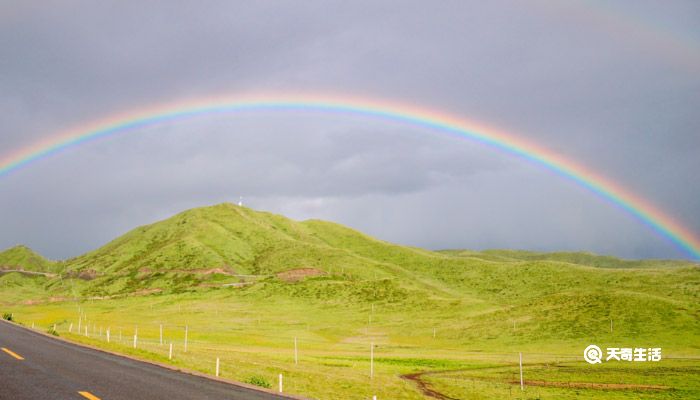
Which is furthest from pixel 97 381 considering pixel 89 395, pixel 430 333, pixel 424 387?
pixel 430 333

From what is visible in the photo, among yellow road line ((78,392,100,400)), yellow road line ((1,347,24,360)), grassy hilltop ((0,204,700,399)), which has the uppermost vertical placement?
yellow road line ((78,392,100,400))

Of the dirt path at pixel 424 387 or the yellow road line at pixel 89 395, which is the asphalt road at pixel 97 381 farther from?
the dirt path at pixel 424 387

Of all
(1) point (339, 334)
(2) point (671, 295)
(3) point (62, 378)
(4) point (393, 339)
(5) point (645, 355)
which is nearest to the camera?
(3) point (62, 378)

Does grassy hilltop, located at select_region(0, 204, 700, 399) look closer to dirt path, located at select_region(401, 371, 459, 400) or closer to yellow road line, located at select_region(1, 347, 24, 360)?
dirt path, located at select_region(401, 371, 459, 400)

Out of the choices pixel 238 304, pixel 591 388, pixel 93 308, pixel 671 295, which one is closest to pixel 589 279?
pixel 671 295

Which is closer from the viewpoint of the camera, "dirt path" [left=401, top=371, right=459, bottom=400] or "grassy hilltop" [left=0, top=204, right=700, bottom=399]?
"dirt path" [left=401, top=371, right=459, bottom=400]

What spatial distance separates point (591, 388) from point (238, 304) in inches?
5502

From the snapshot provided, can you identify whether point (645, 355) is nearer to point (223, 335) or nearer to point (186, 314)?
point (223, 335)

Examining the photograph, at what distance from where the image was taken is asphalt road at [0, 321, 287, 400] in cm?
1962

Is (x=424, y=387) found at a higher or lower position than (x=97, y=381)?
lower

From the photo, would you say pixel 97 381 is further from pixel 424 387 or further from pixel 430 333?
pixel 430 333

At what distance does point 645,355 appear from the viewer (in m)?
77.1

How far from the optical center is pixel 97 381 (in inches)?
900

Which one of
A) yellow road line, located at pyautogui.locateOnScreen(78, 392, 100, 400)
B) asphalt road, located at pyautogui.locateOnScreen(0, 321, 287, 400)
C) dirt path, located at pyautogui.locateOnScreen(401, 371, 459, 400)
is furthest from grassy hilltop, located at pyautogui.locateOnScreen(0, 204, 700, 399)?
yellow road line, located at pyautogui.locateOnScreen(78, 392, 100, 400)
